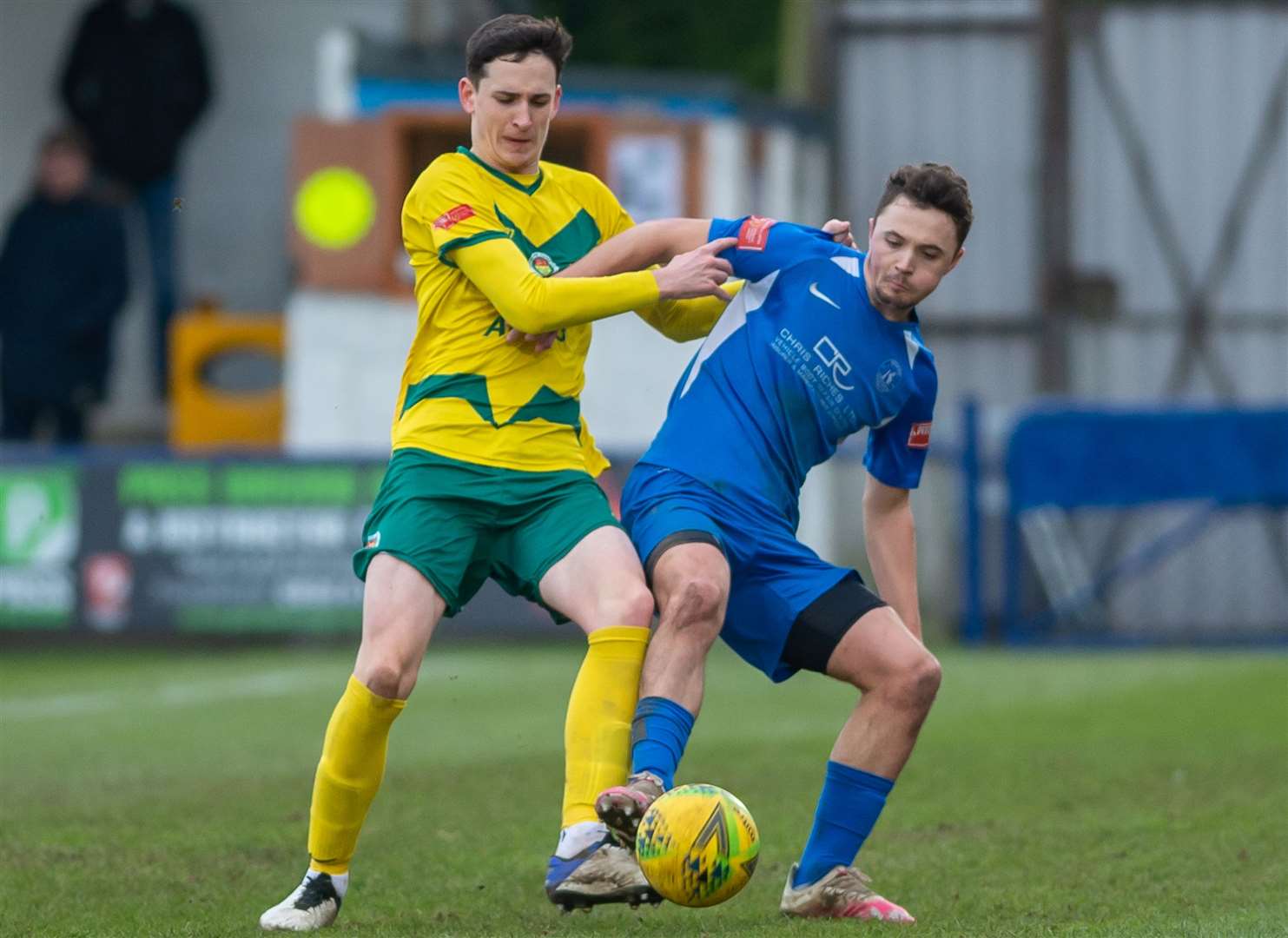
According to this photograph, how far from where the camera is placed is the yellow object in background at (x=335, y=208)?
17172 mm

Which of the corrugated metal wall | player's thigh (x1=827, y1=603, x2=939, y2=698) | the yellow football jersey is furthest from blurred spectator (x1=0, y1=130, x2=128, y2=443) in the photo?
player's thigh (x1=827, y1=603, x2=939, y2=698)

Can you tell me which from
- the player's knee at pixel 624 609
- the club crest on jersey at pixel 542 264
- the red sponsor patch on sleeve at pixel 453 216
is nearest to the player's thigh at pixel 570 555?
the player's knee at pixel 624 609

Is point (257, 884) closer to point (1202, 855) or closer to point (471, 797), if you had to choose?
point (471, 797)

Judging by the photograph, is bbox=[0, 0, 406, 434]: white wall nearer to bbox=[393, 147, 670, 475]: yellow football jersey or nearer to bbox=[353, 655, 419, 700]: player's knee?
bbox=[393, 147, 670, 475]: yellow football jersey

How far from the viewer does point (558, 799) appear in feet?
27.6

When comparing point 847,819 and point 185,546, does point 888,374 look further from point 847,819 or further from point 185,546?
point 185,546

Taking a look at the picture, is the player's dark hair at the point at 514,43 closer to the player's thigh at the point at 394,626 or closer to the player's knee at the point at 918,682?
the player's thigh at the point at 394,626

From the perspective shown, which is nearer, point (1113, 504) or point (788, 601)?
point (788, 601)

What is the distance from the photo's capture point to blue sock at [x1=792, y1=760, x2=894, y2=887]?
19.2 feet

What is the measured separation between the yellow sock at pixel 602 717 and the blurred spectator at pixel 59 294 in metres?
10.6

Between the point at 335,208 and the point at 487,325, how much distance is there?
1164cm

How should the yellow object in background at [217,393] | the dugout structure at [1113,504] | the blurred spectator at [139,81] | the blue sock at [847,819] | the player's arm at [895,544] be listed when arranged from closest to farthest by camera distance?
the blue sock at [847,819] → the player's arm at [895,544] → the dugout structure at [1113,504] → the yellow object in background at [217,393] → the blurred spectator at [139,81]

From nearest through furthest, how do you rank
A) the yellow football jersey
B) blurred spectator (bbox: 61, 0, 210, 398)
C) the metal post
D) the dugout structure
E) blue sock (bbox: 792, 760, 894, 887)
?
the yellow football jersey → blue sock (bbox: 792, 760, 894, 887) → the dugout structure → blurred spectator (bbox: 61, 0, 210, 398) → the metal post

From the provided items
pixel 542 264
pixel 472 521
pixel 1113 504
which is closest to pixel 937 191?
pixel 542 264
